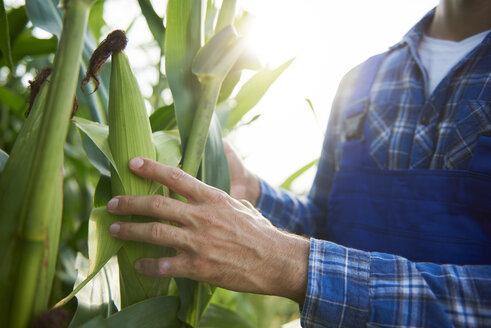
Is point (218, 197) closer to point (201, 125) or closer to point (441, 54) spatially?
point (201, 125)

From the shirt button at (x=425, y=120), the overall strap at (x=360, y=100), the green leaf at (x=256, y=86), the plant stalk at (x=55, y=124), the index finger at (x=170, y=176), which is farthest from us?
the overall strap at (x=360, y=100)

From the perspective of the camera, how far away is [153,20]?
439 mm

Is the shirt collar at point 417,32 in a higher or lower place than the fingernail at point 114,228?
higher

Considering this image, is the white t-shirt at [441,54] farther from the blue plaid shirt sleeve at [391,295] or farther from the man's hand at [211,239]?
the man's hand at [211,239]

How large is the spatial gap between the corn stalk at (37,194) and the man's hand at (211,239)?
81mm

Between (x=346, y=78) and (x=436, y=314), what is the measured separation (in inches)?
26.4

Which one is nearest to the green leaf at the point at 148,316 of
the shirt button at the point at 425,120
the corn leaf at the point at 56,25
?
the corn leaf at the point at 56,25

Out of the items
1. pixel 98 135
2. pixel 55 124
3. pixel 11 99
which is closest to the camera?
pixel 55 124

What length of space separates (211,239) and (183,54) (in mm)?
204

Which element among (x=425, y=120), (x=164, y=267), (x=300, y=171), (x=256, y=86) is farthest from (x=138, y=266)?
(x=425, y=120)

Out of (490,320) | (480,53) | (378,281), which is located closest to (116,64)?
(378,281)

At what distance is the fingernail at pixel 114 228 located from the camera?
1.12 ft

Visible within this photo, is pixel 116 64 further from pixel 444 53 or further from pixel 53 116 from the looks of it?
pixel 444 53

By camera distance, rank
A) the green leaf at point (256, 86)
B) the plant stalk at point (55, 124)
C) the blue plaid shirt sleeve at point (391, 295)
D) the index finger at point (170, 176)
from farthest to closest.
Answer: the green leaf at point (256, 86), the blue plaid shirt sleeve at point (391, 295), the index finger at point (170, 176), the plant stalk at point (55, 124)
